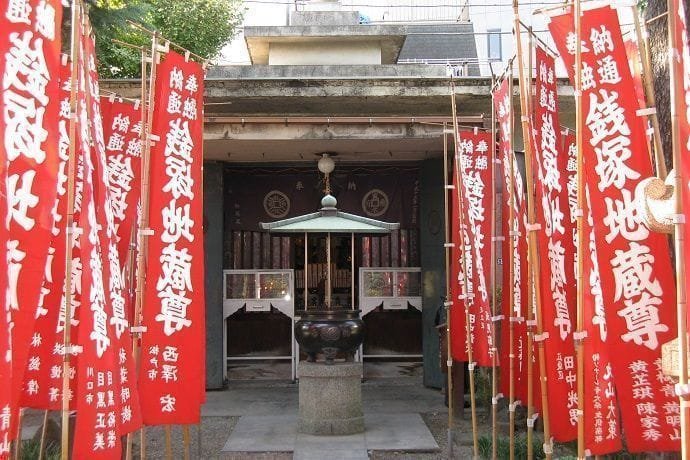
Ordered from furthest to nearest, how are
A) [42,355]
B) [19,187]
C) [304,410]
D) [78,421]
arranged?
[304,410], [42,355], [78,421], [19,187]

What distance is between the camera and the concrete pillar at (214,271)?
39.5 feet

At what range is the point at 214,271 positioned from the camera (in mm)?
12125

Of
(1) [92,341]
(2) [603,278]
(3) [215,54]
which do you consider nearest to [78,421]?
(1) [92,341]

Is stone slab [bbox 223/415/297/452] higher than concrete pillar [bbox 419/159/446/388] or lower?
lower

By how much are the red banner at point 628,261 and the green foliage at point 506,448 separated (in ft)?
7.65

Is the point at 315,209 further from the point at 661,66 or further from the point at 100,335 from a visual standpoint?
the point at 100,335

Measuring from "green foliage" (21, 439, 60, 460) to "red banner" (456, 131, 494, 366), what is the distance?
15.1 feet

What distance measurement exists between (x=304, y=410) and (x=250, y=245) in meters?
4.73

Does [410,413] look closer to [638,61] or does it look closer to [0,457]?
[638,61]

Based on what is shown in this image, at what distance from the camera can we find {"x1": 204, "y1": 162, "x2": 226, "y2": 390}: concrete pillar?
1204 centimetres

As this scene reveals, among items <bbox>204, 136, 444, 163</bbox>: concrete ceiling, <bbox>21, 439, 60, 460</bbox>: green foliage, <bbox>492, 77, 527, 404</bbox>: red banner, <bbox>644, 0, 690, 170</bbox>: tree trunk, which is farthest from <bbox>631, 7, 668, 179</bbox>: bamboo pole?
<bbox>21, 439, 60, 460</bbox>: green foliage

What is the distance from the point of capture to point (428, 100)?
33.7 ft

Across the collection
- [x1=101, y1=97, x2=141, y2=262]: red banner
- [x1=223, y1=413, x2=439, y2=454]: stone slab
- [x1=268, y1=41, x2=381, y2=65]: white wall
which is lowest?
[x1=223, y1=413, x2=439, y2=454]: stone slab

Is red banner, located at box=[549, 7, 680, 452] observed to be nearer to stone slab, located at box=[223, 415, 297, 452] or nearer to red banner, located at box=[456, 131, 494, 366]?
red banner, located at box=[456, 131, 494, 366]
